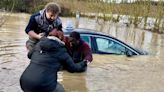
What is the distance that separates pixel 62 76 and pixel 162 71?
340 cm

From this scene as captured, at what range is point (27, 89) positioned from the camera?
248 inches

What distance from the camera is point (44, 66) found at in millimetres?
6352

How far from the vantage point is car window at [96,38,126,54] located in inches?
522

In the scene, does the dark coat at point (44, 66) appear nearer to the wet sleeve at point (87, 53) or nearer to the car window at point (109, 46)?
the wet sleeve at point (87, 53)

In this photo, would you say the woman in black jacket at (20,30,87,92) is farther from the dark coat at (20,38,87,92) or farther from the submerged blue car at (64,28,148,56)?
the submerged blue car at (64,28,148,56)

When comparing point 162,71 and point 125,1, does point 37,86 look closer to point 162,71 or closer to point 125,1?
point 162,71

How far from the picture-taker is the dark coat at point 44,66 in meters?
6.27

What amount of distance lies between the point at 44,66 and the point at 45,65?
0.07ft

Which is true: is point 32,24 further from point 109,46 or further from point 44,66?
point 109,46

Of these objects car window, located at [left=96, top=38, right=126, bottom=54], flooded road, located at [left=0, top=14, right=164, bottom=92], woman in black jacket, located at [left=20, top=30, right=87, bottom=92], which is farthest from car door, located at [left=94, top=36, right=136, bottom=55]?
woman in black jacket, located at [left=20, top=30, right=87, bottom=92]

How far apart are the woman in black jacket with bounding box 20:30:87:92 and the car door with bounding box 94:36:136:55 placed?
6622mm

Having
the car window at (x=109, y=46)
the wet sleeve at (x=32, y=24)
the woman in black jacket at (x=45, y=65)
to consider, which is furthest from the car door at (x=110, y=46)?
the woman in black jacket at (x=45, y=65)

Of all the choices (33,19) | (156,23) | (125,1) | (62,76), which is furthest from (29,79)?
(125,1)

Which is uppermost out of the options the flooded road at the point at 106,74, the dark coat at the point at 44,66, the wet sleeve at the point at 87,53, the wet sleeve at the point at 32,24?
the dark coat at the point at 44,66
